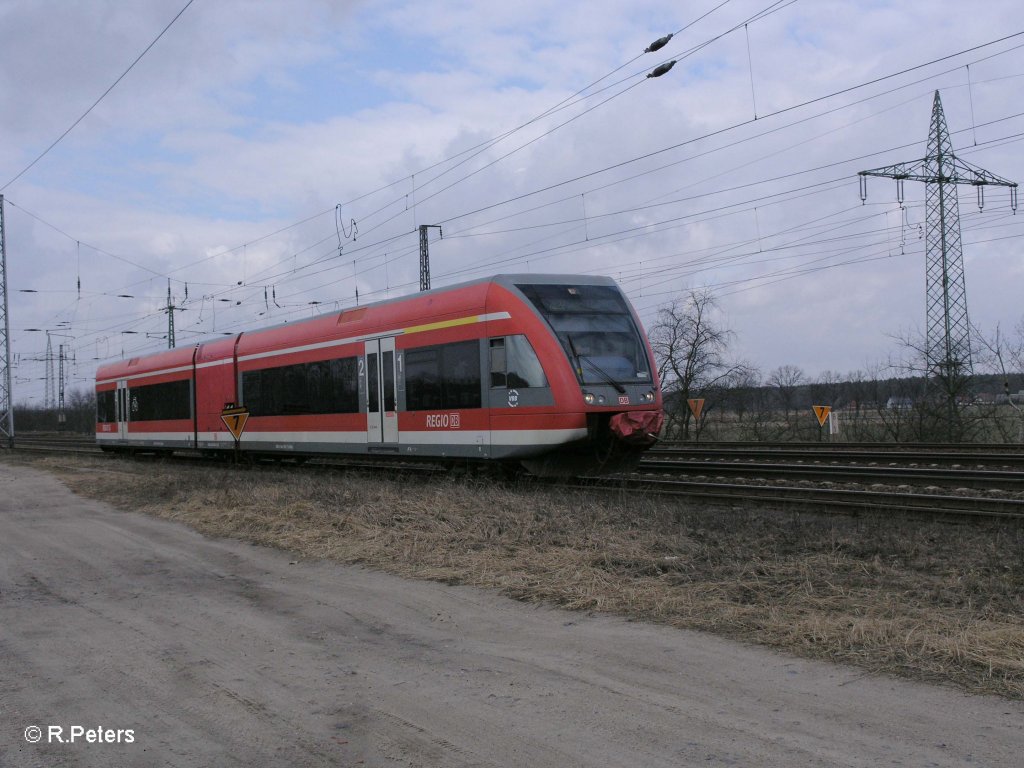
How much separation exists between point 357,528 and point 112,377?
2345cm

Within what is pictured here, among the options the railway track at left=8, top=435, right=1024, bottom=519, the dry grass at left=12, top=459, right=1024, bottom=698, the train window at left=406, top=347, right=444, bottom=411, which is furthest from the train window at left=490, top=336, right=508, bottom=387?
the railway track at left=8, top=435, right=1024, bottom=519

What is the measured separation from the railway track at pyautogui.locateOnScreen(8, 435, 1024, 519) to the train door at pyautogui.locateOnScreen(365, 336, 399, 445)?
214 cm

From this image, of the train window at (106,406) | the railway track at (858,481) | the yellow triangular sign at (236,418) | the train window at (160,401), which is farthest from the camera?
the train window at (106,406)

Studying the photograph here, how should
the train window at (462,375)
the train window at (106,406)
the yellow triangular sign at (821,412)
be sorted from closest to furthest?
the train window at (462,375) < the yellow triangular sign at (821,412) < the train window at (106,406)

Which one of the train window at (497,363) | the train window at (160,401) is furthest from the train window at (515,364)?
the train window at (160,401)

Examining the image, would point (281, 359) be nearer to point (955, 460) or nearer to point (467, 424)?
point (467, 424)

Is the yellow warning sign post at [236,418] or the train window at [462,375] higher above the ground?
the train window at [462,375]

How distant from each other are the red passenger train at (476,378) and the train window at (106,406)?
1227cm

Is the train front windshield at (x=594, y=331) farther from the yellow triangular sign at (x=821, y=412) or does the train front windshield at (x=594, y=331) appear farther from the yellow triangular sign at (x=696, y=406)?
the yellow triangular sign at (x=696, y=406)

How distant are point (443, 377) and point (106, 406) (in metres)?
20.7

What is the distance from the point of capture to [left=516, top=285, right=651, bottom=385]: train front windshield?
1304 cm

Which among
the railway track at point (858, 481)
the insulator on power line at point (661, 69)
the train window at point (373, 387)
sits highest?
the insulator on power line at point (661, 69)

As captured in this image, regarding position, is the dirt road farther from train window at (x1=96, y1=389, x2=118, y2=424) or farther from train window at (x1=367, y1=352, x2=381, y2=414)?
train window at (x1=96, y1=389, x2=118, y2=424)

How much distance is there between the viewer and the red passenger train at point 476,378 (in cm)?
1288
